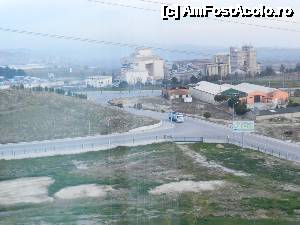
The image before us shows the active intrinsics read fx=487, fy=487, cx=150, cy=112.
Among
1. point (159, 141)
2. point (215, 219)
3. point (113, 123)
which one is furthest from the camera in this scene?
point (113, 123)

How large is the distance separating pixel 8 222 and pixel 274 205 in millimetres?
2463

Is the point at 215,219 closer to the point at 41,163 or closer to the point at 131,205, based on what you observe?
the point at 131,205

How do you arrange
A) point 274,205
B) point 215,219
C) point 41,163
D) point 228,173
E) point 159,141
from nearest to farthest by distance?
point 215,219, point 274,205, point 228,173, point 41,163, point 159,141

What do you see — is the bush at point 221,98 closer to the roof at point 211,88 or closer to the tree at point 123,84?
the roof at point 211,88

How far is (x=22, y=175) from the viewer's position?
617cm

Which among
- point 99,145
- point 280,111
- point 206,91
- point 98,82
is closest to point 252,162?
point 99,145

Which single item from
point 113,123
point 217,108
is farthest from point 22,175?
point 217,108

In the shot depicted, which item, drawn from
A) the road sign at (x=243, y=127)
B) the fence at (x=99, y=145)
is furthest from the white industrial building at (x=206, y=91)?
the fence at (x=99, y=145)

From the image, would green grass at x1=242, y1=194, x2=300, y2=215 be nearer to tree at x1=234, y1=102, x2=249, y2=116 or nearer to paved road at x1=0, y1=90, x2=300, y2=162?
paved road at x1=0, y1=90, x2=300, y2=162

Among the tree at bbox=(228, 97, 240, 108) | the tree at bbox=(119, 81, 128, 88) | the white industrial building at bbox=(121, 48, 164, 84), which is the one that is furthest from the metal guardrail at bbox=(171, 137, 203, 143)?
the white industrial building at bbox=(121, 48, 164, 84)

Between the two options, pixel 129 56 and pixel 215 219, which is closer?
pixel 215 219

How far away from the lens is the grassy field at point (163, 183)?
4.34 metres

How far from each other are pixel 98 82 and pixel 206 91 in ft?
28.3

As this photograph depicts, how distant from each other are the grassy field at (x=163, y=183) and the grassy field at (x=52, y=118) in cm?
180
